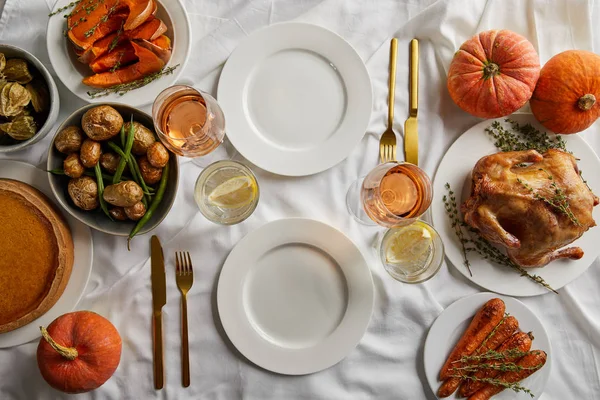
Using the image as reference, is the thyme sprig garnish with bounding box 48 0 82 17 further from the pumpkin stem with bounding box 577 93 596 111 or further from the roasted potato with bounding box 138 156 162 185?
the pumpkin stem with bounding box 577 93 596 111

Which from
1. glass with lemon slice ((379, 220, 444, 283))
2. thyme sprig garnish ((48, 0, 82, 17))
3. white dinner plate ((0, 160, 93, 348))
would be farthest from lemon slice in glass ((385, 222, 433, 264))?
thyme sprig garnish ((48, 0, 82, 17))

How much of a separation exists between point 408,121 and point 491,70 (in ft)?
0.89

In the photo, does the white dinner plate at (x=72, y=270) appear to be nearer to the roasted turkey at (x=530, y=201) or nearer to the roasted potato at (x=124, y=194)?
the roasted potato at (x=124, y=194)

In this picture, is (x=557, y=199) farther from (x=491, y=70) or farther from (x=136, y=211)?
(x=136, y=211)

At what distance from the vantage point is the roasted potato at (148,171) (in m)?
1.34

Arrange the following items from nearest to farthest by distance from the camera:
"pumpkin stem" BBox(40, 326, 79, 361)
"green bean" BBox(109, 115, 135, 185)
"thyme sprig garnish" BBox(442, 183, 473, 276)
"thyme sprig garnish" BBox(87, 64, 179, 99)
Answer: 1. "pumpkin stem" BBox(40, 326, 79, 361)
2. "green bean" BBox(109, 115, 135, 185)
3. "thyme sprig garnish" BBox(87, 64, 179, 99)
4. "thyme sprig garnish" BBox(442, 183, 473, 276)

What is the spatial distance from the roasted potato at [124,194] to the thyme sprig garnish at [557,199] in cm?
104

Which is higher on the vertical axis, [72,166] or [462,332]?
[72,166]

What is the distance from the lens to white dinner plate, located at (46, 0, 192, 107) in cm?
139

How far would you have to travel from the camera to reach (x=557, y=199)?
4.50ft

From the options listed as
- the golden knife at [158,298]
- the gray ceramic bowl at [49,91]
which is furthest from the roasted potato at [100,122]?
the golden knife at [158,298]

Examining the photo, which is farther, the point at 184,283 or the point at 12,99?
the point at 184,283

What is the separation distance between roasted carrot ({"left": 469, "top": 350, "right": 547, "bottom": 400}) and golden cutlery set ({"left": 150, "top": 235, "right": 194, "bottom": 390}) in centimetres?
86

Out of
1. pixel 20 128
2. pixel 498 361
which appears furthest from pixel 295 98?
pixel 498 361
